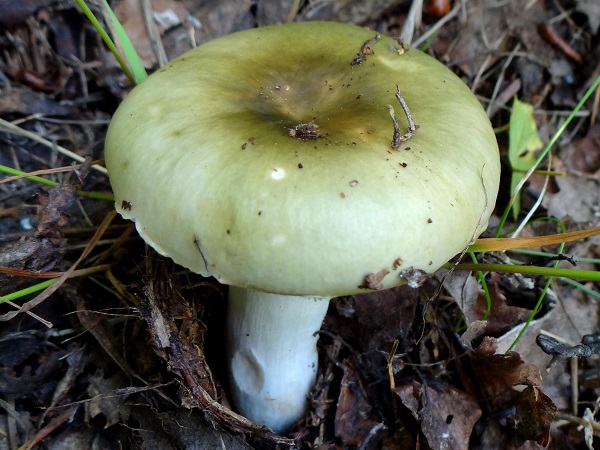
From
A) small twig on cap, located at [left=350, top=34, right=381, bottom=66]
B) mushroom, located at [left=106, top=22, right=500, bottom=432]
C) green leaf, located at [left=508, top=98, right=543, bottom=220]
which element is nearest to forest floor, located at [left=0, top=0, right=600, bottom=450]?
green leaf, located at [left=508, top=98, right=543, bottom=220]

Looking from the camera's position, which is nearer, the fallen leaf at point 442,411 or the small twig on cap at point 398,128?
the small twig on cap at point 398,128

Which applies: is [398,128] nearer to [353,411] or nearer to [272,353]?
[272,353]

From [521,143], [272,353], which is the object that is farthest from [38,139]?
[521,143]

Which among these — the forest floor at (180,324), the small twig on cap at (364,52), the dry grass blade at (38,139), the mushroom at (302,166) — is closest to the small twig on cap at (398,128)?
the mushroom at (302,166)

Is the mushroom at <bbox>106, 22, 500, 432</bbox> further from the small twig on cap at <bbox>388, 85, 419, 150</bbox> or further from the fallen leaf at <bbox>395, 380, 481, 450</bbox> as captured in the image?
the fallen leaf at <bbox>395, 380, 481, 450</bbox>

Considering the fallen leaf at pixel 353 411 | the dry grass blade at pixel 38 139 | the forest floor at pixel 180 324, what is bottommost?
the fallen leaf at pixel 353 411

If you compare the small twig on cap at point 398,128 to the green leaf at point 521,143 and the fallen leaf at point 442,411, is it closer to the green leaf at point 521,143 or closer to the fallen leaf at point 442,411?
the fallen leaf at point 442,411

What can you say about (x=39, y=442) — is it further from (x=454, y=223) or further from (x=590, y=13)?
(x=590, y=13)

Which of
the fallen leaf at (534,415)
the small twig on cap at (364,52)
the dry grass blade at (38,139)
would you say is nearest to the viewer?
the small twig on cap at (364,52)
